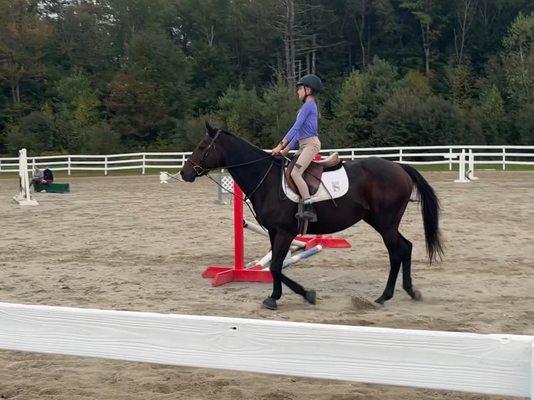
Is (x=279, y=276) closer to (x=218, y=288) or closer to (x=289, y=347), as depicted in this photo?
(x=218, y=288)

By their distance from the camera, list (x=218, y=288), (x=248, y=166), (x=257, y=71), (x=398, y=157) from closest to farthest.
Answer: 1. (x=248, y=166)
2. (x=218, y=288)
3. (x=398, y=157)
4. (x=257, y=71)

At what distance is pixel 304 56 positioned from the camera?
6216 cm

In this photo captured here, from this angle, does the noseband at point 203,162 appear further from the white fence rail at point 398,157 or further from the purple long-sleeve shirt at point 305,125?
the white fence rail at point 398,157

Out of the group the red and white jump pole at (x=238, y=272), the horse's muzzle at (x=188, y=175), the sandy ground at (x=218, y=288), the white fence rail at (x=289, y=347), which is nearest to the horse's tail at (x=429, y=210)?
the sandy ground at (x=218, y=288)

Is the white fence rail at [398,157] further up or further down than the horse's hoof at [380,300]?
further up

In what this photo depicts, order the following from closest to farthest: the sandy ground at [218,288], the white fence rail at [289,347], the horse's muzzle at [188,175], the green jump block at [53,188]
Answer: the white fence rail at [289,347] < the sandy ground at [218,288] < the horse's muzzle at [188,175] < the green jump block at [53,188]

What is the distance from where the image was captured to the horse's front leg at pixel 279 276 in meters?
6.89

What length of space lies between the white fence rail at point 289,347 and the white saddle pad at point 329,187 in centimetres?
455

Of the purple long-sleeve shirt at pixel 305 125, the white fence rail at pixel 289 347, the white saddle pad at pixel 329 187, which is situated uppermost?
the purple long-sleeve shirt at pixel 305 125

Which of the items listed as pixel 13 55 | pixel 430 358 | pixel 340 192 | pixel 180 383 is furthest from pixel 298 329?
pixel 13 55

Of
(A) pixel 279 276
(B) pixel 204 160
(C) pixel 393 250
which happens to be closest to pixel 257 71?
(B) pixel 204 160

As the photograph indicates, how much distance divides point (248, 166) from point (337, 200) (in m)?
1.14

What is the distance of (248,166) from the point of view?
7.51 meters

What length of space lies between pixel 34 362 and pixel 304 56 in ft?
195
